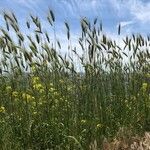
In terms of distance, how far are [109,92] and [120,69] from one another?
68 centimetres

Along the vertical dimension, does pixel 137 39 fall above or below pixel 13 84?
above

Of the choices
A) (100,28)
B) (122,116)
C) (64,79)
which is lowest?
(122,116)

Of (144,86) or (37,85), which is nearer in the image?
(37,85)

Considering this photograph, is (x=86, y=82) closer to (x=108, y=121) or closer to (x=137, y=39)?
(x=108, y=121)

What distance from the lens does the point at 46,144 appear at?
536cm

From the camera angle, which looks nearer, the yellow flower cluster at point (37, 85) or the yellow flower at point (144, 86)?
the yellow flower cluster at point (37, 85)

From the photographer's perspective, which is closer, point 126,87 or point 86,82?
point 86,82

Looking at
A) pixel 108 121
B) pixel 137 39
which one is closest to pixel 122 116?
pixel 108 121

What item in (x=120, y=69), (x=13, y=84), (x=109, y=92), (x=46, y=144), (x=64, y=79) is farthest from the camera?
(x=120, y=69)

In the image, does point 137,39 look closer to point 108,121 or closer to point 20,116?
point 108,121

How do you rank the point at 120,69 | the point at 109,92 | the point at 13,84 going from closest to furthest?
the point at 13,84, the point at 109,92, the point at 120,69

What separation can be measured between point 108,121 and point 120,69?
144cm

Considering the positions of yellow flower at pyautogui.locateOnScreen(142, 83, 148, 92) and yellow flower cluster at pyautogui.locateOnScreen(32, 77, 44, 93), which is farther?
yellow flower at pyautogui.locateOnScreen(142, 83, 148, 92)

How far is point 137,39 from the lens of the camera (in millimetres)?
6969
